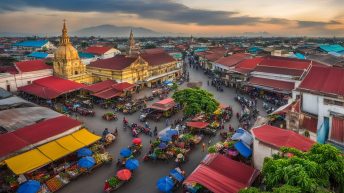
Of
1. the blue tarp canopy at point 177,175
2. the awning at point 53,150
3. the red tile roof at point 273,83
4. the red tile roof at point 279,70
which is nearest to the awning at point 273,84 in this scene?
the red tile roof at point 273,83

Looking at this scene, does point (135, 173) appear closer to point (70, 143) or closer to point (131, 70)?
point (70, 143)

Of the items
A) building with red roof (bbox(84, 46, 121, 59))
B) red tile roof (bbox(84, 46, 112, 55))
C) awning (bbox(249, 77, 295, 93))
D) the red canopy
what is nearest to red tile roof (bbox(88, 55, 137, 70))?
awning (bbox(249, 77, 295, 93))

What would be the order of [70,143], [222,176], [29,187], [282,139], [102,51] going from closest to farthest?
[29,187], [222,176], [282,139], [70,143], [102,51]

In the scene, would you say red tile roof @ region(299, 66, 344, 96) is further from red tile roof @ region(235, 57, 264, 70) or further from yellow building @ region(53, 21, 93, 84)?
yellow building @ region(53, 21, 93, 84)

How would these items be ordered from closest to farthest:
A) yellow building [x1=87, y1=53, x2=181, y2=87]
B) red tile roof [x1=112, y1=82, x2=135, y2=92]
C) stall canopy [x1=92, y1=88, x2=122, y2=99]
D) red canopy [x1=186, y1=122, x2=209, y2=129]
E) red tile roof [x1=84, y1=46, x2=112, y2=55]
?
red canopy [x1=186, y1=122, x2=209, y2=129] < stall canopy [x1=92, y1=88, x2=122, y2=99] < red tile roof [x1=112, y1=82, x2=135, y2=92] < yellow building [x1=87, y1=53, x2=181, y2=87] < red tile roof [x1=84, y1=46, x2=112, y2=55]

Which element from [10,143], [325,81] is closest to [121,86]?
[10,143]

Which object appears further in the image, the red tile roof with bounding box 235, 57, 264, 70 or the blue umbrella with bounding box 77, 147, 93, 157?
the red tile roof with bounding box 235, 57, 264, 70
